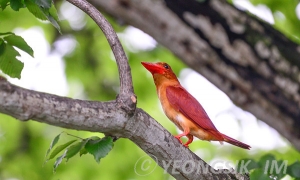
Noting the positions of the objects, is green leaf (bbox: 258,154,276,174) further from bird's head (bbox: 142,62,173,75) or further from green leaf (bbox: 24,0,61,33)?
green leaf (bbox: 24,0,61,33)

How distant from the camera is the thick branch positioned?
2.26 m

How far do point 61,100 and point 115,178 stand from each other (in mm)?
4432

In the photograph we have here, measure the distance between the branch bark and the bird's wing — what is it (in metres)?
0.49

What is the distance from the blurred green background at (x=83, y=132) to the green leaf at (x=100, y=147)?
361 cm

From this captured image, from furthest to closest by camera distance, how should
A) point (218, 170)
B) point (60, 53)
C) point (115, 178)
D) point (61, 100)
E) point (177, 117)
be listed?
point (60, 53) → point (115, 178) → point (177, 117) → point (218, 170) → point (61, 100)

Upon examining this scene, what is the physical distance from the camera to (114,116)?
2.61 meters

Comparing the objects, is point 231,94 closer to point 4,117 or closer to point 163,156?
point 163,156

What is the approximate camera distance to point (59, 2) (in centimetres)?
683

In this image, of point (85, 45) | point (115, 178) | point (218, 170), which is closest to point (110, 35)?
point (218, 170)

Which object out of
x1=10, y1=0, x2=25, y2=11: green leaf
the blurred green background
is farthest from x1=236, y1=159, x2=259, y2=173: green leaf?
the blurred green background

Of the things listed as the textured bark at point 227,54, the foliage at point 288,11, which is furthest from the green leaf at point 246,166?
the foliage at point 288,11

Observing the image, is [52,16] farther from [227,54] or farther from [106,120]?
[227,54]

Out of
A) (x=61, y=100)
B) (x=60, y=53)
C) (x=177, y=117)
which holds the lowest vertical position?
(x=61, y=100)

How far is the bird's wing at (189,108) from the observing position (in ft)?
12.6
